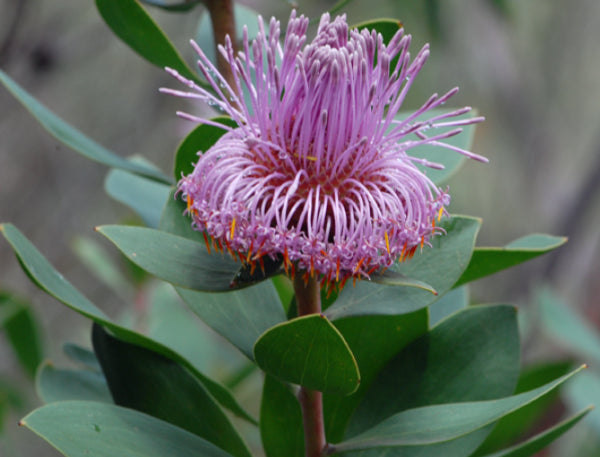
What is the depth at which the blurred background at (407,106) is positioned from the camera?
2.26m

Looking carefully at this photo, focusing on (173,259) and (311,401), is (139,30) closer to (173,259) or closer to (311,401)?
(173,259)

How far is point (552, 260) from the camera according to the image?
7.23ft

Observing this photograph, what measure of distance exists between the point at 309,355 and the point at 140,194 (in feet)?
1.65

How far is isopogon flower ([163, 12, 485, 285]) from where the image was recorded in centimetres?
60

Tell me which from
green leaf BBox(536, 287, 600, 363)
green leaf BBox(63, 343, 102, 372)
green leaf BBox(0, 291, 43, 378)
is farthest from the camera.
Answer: green leaf BBox(536, 287, 600, 363)

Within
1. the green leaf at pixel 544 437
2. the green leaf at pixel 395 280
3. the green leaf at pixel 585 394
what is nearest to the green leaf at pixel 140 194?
the green leaf at pixel 395 280

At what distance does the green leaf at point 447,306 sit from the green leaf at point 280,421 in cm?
24

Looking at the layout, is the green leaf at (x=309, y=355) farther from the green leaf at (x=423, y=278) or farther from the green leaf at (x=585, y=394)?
the green leaf at (x=585, y=394)

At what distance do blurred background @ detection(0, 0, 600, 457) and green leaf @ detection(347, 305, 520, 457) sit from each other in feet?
4.36

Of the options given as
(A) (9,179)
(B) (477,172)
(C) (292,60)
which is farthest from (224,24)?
(B) (477,172)

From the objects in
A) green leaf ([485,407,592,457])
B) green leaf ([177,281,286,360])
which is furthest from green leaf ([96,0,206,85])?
green leaf ([485,407,592,457])

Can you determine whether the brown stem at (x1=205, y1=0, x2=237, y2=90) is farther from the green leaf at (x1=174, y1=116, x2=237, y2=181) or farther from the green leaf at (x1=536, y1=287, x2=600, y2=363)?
the green leaf at (x1=536, y1=287, x2=600, y2=363)

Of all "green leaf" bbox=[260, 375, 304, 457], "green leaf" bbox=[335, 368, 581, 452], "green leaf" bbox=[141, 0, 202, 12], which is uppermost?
"green leaf" bbox=[141, 0, 202, 12]

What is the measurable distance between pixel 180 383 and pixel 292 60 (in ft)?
1.20
